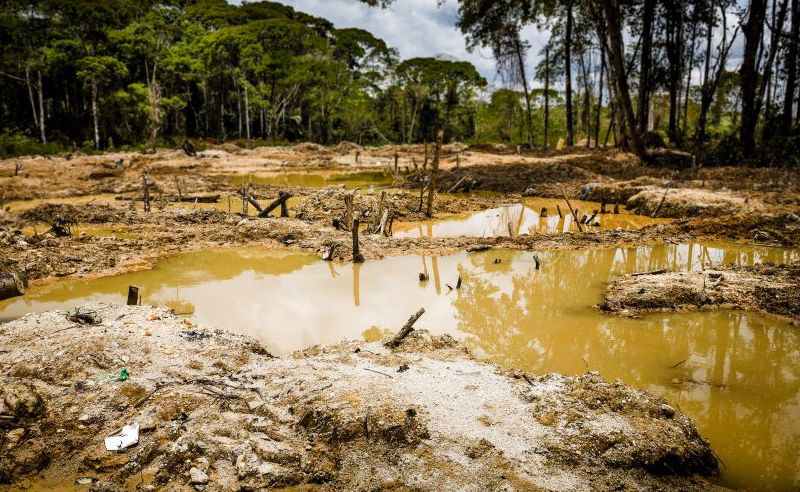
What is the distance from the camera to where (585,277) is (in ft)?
24.7

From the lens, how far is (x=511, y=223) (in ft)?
39.0

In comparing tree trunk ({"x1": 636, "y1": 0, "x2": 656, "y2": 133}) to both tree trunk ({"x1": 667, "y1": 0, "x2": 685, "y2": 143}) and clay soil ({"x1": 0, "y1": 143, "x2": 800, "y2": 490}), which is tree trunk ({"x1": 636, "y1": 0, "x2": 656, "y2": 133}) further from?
clay soil ({"x1": 0, "y1": 143, "x2": 800, "y2": 490})

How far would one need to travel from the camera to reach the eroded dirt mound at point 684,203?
36.7 feet

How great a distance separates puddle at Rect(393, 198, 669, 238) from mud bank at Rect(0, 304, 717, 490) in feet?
22.3

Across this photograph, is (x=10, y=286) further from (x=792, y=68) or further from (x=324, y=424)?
(x=792, y=68)

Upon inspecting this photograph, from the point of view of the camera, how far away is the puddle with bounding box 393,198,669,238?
11.1 m

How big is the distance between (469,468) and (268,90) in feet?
121

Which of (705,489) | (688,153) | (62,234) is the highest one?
(688,153)

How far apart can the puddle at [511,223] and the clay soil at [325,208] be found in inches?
21.0

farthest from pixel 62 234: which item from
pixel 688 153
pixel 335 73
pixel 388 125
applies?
pixel 388 125

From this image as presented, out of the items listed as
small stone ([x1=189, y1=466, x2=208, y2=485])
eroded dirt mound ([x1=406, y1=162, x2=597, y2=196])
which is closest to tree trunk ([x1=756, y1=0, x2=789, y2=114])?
eroded dirt mound ([x1=406, y1=162, x2=597, y2=196])

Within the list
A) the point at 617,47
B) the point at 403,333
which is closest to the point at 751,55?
the point at 617,47

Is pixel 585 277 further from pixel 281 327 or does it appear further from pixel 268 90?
pixel 268 90

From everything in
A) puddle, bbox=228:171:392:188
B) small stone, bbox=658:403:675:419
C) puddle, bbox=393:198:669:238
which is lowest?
small stone, bbox=658:403:675:419
